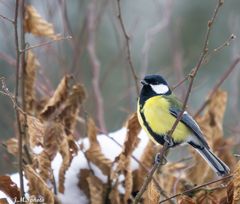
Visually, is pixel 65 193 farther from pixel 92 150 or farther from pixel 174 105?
pixel 174 105

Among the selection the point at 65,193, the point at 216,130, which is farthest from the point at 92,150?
the point at 216,130

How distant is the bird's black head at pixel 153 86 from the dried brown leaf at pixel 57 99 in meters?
0.46

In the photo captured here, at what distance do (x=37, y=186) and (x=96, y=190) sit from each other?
0.35 metres

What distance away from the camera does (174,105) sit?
9.65 feet

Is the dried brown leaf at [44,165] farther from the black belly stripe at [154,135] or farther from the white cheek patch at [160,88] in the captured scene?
the white cheek patch at [160,88]

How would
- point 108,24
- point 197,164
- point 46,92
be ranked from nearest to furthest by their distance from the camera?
point 197,164 < point 46,92 < point 108,24

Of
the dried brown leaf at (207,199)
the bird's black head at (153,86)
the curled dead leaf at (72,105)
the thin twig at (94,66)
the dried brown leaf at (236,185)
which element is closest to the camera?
the dried brown leaf at (236,185)

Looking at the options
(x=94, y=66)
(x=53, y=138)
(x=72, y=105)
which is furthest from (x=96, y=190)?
(x=94, y=66)

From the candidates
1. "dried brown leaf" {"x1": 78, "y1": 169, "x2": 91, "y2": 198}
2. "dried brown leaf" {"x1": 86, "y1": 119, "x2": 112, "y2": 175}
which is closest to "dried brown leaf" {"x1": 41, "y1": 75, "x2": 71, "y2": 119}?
"dried brown leaf" {"x1": 86, "y1": 119, "x2": 112, "y2": 175}

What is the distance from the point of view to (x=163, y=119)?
9.34ft

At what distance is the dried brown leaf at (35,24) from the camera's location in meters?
2.71

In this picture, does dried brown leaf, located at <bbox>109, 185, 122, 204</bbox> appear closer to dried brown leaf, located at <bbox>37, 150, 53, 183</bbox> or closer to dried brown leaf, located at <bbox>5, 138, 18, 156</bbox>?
dried brown leaf, located at <bbox>37, 150, 53, 183</bbox>

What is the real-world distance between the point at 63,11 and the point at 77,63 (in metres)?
0.33

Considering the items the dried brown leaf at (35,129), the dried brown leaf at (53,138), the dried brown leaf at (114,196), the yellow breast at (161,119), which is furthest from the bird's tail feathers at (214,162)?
the dried brown leaf at (35,129)
